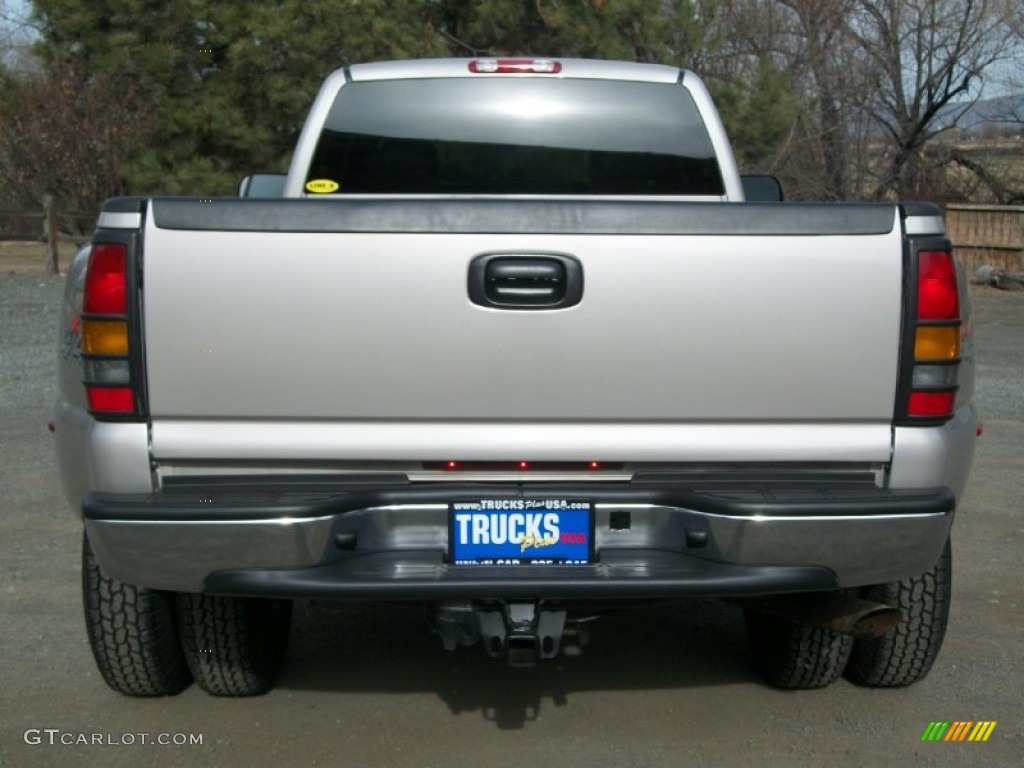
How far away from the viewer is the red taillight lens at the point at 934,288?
3.63m

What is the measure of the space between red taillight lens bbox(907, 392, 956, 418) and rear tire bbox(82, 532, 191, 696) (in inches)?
86.6

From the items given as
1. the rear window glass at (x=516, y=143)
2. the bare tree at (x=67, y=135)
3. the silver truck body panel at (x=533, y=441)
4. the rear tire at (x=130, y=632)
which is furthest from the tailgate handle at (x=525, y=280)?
the bare tree at (x=67, y=135)

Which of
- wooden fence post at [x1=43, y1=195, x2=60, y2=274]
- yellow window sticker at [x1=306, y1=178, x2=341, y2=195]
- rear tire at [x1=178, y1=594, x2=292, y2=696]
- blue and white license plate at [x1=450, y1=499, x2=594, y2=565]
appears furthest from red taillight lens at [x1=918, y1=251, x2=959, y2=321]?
wooden fence post at [x1=43, y1=195, x2=60, y2=274]

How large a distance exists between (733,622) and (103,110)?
17902 millimetres

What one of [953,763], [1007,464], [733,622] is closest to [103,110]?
[1007,464]

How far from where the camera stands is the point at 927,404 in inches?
145

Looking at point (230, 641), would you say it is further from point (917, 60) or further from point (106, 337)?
point (917, 60)

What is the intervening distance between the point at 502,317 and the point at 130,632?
1.54 m

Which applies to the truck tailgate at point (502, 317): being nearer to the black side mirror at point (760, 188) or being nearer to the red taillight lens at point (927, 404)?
the red taillight lens at point (927, 404)

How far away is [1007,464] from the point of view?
8211 mm

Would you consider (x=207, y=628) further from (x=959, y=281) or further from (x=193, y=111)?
(x=193, y=111)

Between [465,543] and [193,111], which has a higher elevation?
[465,543]

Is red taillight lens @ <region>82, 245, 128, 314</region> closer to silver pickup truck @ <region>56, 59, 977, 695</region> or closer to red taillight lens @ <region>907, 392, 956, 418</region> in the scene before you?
silver pickup truck @ <region>56, 59, 977, 695</region>

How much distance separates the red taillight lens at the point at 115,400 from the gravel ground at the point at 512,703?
1068 millimetres
